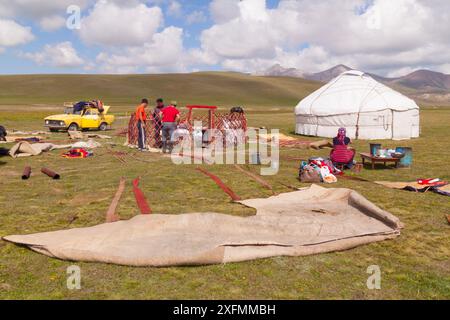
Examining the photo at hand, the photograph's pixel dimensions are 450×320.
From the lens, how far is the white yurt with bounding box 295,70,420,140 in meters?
19.2

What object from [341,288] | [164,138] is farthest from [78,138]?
[341,288]

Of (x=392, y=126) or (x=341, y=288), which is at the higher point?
(x=392, y=126)

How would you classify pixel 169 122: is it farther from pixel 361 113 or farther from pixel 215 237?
pixel 361 113

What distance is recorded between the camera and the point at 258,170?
1041cm

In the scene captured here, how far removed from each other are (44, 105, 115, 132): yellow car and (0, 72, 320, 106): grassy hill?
6983 cm

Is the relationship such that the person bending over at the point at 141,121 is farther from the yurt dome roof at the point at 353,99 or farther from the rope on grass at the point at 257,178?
the yurt dome roof at the point at 353,99

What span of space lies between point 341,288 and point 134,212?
142 inches

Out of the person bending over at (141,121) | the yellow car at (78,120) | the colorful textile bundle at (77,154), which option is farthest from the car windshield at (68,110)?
the colorful textile bundle at (77,154)

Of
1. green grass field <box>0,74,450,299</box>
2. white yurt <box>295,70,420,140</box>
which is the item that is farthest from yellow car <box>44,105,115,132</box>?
white yurt <box>295,70,420,140</box>

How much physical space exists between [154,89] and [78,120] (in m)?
96.4

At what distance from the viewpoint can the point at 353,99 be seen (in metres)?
20.1

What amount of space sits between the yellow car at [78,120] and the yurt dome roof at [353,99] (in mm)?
11576

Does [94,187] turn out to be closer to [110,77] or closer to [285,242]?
[285,242]

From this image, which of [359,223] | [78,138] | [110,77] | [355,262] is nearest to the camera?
[355,262]
